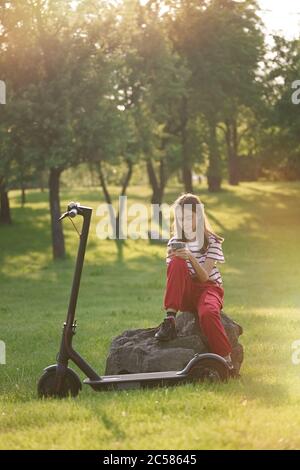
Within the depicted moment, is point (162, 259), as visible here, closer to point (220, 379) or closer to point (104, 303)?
point (104, 303)

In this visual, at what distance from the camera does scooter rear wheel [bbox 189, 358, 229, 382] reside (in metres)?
8.13

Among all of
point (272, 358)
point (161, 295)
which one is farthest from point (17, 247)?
point (272, 358)

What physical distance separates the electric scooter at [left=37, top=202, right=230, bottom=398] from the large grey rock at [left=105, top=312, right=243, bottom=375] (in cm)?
40

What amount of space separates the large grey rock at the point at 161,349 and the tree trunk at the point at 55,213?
23.0 meters

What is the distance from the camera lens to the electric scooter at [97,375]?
25.7 ft

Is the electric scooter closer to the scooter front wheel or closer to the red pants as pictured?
the scooter front wheel

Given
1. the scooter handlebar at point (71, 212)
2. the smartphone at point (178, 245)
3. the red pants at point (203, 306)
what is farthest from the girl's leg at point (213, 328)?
the scooter handlebar at point (71, 212)

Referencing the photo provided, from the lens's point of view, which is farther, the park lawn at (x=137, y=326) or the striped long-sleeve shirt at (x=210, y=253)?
the striped long-sleeve shirt at (x=210, y=253)

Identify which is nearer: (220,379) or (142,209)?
(220,379)

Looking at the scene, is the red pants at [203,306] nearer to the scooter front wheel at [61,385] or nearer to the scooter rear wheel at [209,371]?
the scooter rear wheel at [209,371]

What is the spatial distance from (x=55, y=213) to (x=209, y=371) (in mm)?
25255

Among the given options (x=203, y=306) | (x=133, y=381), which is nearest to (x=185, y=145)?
(x=203, y=306)

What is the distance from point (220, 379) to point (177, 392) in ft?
2.86

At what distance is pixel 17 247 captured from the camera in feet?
126
